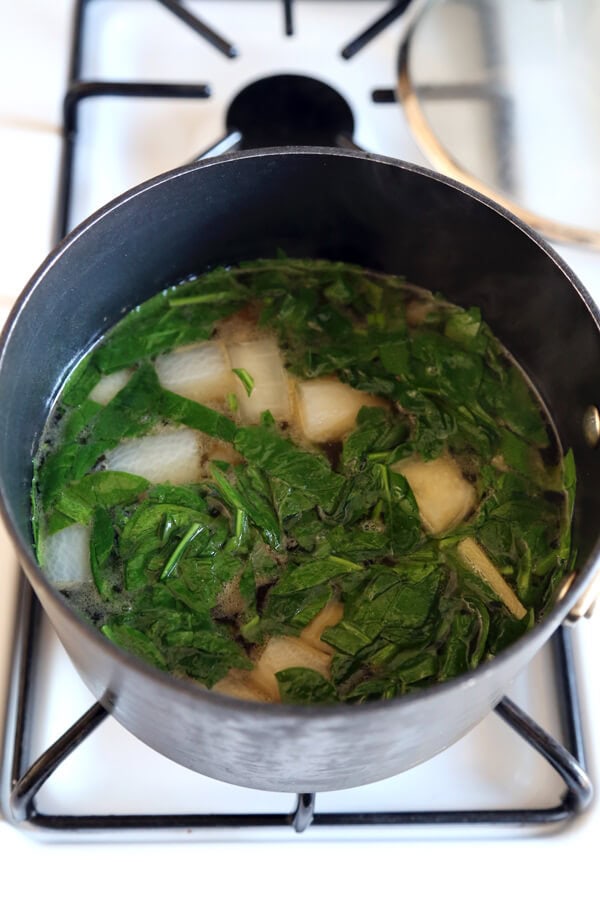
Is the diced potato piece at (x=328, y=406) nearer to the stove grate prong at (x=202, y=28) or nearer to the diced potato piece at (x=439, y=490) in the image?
the diced potato piece at (x=439, y=490)

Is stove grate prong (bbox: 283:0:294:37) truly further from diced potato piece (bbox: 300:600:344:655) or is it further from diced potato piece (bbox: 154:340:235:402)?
diced potato piece (bbox: 300:600:344:655)

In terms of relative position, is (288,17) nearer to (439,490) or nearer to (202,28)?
(202,28)

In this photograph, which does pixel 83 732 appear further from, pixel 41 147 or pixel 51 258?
pixel 41 147

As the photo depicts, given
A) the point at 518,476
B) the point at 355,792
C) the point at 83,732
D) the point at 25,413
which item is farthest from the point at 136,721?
the point at 518,476

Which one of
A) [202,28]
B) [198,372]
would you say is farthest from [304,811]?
[202,28]

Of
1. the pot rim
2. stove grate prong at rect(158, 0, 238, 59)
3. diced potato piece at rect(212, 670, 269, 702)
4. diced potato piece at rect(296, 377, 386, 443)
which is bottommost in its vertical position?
diced potato piece at rect(212, 670, 269, 702)

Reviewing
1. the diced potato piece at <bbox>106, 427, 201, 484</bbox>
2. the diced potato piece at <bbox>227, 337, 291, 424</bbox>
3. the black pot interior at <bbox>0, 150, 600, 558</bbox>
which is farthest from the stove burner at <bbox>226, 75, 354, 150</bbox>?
Answer: the diced potato piece at <bbox>106, 427, 201, 484</bbox>
